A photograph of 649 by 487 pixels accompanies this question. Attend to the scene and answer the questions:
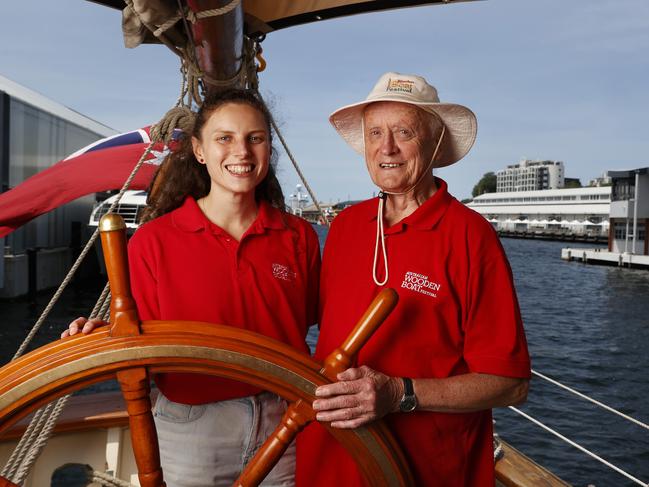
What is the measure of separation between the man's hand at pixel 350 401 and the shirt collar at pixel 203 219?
0.58 metres

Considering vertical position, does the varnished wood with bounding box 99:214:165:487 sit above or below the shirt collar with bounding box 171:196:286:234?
below

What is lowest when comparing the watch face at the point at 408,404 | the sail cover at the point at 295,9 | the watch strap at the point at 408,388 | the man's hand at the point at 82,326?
the watch face at the point at 408,404

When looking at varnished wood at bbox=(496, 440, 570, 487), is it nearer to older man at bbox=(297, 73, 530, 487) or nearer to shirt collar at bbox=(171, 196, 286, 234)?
older man at bbox=(297, 73, 530, 487)

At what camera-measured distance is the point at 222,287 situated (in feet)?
5.00

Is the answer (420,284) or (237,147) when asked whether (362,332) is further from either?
(237,147)

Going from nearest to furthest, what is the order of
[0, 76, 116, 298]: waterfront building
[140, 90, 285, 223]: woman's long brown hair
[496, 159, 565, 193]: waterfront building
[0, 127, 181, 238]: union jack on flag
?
[140, 90, 285, 223]: woman's long brown hair < [0, 127, 181, 238]: union jack on flag < [0, 76, 116, 298]: waterfront building < [496, 159, 565, 193]: waterfront building

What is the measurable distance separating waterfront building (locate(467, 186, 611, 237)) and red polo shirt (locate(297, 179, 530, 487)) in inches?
2107

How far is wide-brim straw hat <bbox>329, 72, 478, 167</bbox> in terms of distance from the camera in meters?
1.43

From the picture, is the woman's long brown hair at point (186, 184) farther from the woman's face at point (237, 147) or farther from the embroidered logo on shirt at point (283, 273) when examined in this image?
the embroidered logo on shirt at point (283, 273)

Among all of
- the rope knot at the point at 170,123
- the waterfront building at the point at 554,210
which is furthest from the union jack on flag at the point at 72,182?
the waterfront building at the point at 554,210

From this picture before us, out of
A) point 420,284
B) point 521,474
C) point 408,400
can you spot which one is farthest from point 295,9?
point 521,474

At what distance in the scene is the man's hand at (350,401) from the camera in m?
1.16

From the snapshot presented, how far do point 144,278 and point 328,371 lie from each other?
1.96 ft

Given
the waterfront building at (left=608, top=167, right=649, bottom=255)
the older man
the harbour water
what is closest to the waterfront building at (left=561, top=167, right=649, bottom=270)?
the waterfront building at (left=608, top=167, right=649, bottom=255)
